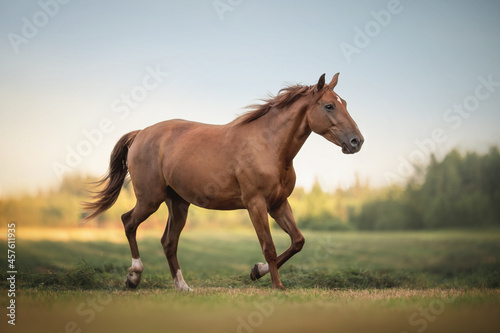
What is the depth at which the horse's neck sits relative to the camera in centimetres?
638

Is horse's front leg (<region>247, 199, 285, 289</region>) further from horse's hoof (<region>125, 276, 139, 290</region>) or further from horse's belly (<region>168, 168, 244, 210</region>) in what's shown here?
horse's hoof (<region>125, 276, 139, 290</region>)

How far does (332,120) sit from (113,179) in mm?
3973

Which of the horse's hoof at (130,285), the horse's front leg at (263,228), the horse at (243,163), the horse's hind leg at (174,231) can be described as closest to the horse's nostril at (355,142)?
the horse at (243,163)

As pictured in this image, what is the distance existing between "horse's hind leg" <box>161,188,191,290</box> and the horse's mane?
166 centimetres

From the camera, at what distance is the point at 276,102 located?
6.63m

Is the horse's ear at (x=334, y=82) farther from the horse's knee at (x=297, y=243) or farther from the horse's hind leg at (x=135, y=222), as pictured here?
the horse's hind leg at (x=135, y=222)

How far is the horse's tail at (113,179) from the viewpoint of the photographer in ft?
25.8

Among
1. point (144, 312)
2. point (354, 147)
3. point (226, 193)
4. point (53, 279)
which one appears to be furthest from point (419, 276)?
point (53, 279)

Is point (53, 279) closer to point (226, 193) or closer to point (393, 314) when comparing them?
point (226, 193)

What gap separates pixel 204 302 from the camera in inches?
207

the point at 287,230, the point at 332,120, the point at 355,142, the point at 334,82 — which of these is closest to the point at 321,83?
the point at 334,82

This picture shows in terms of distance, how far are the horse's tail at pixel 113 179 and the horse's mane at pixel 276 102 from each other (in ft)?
7.75

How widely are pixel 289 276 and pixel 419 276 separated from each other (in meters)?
2.40

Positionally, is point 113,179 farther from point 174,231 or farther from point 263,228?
point 263,228
